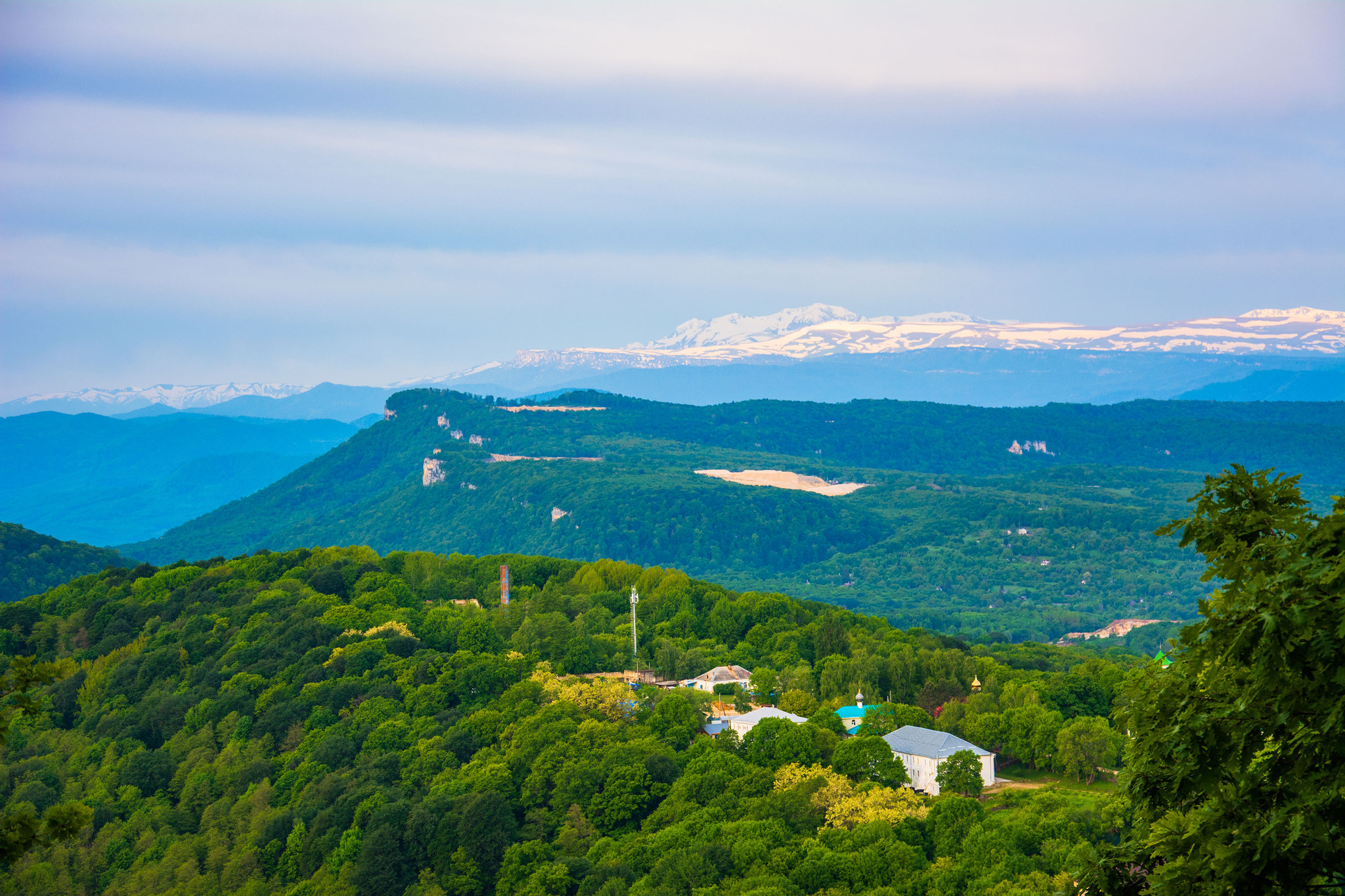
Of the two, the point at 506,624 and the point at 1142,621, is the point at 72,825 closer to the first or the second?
the point at 506,624

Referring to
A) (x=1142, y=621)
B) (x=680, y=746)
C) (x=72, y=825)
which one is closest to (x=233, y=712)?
(x=680, y=746)

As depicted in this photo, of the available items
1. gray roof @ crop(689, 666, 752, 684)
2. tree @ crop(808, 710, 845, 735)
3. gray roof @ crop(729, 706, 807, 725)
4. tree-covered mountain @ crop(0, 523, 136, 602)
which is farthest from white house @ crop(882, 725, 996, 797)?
tree-covered mountain @ crop(0, 523, 136, 602)

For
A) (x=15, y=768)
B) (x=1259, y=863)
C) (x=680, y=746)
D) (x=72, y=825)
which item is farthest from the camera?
(x=15, y=768)

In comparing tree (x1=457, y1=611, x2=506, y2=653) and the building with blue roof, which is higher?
tree (x1=457, y1=611, x2=506, y2=653)

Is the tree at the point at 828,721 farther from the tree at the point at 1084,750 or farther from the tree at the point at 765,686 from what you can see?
the tree at the point at 1084,750

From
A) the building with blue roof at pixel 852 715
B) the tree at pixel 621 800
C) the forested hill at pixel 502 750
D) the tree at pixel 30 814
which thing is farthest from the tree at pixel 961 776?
the tree at pixel 30 814

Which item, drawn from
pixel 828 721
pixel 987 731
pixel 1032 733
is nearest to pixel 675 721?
pixel 828 721

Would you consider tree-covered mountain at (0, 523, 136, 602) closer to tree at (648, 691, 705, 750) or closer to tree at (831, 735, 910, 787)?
tree at (648, 691, 705, 750)
